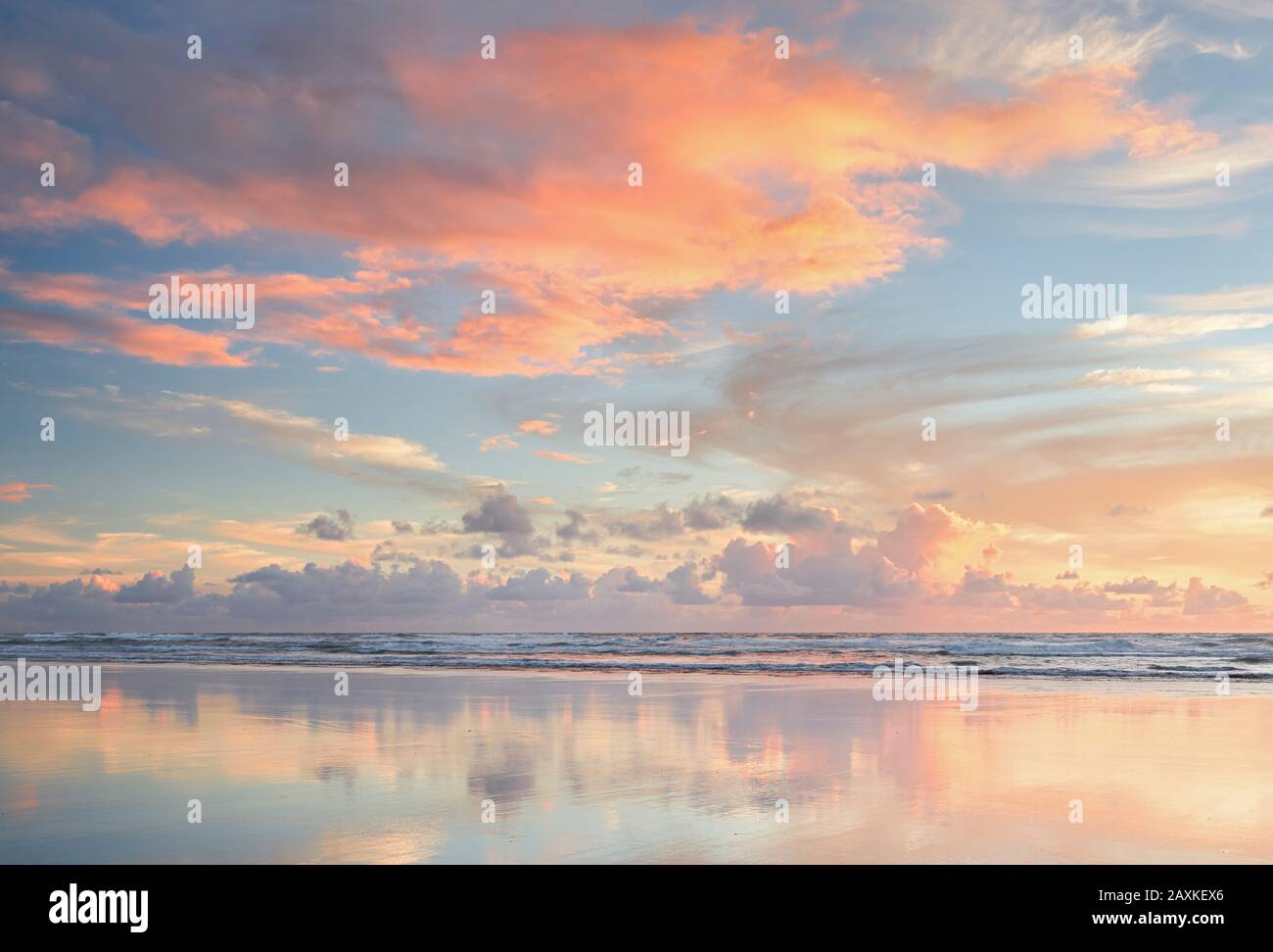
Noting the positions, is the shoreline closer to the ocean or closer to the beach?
the ocean

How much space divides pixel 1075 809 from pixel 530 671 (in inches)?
910

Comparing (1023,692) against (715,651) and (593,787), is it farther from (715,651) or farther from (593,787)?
(715,651)

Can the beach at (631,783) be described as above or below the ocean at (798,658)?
above

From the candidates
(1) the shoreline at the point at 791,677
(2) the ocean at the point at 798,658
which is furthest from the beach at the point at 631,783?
(2) the ocean at the point at 798,658

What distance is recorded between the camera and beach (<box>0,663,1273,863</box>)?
24.4 ft

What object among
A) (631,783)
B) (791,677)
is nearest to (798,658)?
(791,677)

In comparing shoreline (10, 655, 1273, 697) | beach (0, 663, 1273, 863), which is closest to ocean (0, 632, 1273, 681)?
shoreline (10, 655, 1273, 697)

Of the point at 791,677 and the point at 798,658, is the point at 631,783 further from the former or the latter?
the point at 798,658

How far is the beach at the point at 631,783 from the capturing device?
7.43 m

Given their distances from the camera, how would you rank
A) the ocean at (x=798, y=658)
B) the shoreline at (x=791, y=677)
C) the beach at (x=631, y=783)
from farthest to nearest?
the ocean at (x=798, y=658), the shoreline at (x=791, y=677), the beach at (x=631, y=783)

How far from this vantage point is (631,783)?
9727mm

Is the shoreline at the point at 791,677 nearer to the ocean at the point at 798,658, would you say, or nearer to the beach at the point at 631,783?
the ocean at the point at 798,658
